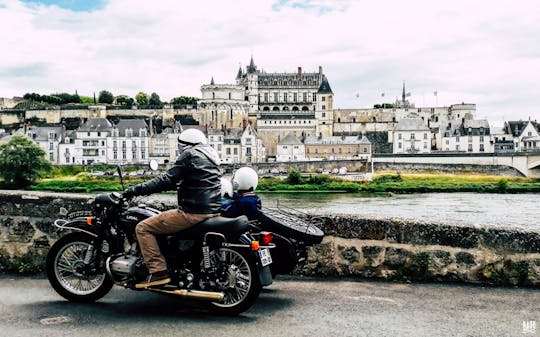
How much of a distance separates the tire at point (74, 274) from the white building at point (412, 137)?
99.5 metres

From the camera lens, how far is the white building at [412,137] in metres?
100

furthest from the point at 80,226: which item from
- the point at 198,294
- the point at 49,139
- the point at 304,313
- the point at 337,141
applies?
the point at 337,141

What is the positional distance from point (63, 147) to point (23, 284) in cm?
8458

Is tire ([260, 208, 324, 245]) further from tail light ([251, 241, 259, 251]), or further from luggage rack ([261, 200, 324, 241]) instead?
tail light ([251, 241, 259, 251])

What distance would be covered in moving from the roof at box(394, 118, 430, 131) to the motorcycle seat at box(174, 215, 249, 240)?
3957 inches

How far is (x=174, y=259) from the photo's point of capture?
4898 mm

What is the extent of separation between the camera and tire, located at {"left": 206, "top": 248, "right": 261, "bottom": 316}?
4.75 meters

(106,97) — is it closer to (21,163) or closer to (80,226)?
(21,163)

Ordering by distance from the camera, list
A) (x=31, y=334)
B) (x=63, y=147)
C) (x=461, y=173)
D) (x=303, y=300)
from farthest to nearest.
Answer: (x=63, y=147)
(x=461, y=173)
(x=303, y=300)
(x=31, y=334)

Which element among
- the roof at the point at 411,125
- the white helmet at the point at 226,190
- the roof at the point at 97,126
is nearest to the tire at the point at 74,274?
the white helmet at the point at 226,190

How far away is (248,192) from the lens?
5.43 metres

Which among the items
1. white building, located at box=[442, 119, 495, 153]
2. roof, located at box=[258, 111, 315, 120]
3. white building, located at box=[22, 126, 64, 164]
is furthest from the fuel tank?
roof, located at box=[258, 111, 315, 120]

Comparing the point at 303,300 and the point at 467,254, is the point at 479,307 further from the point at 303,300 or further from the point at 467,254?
the point at 303,300

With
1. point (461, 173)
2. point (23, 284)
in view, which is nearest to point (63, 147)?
point (461, 173)
